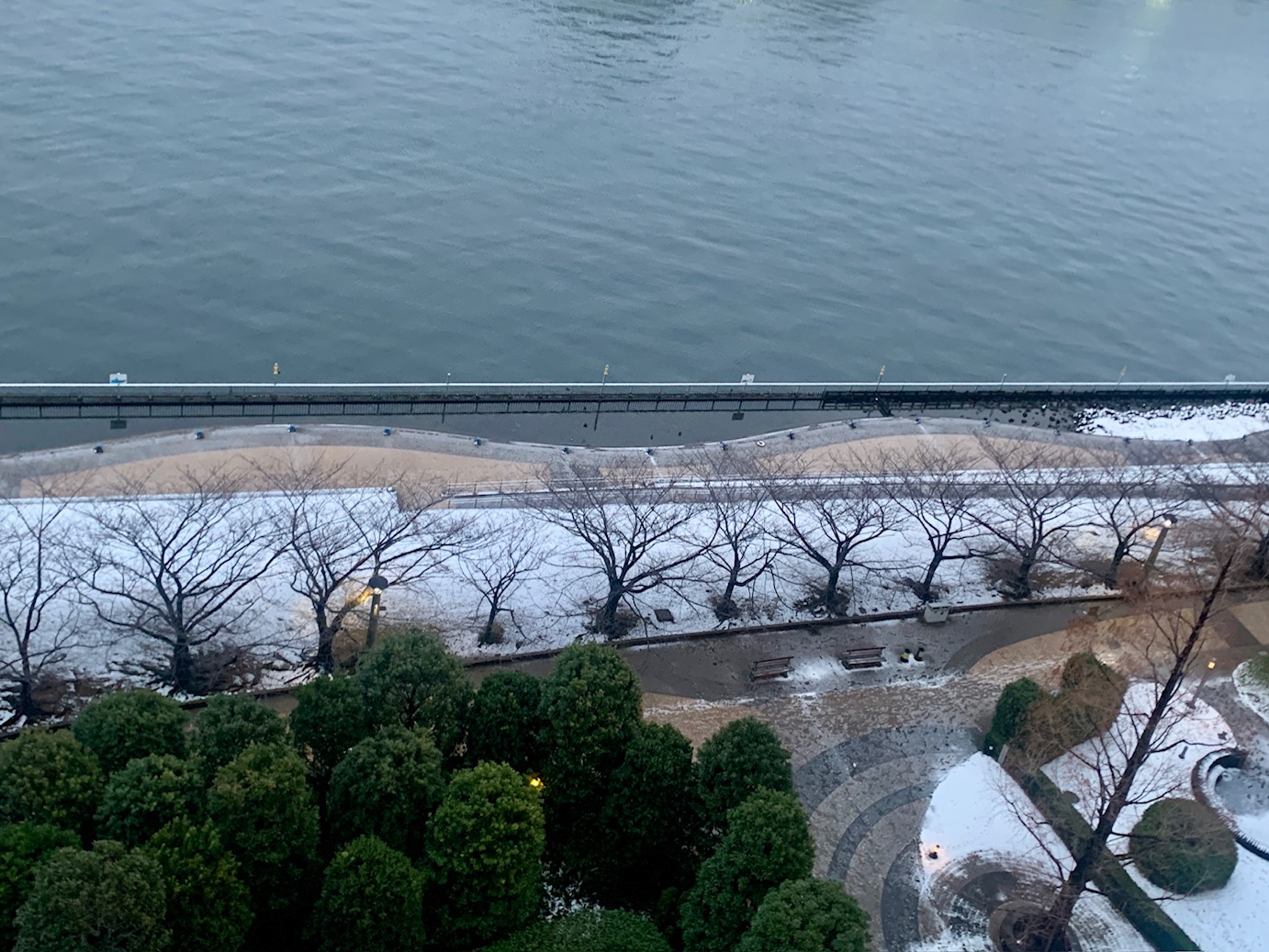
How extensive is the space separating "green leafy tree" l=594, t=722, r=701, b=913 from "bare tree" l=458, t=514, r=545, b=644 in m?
8.52

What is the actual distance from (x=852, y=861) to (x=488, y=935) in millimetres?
9212

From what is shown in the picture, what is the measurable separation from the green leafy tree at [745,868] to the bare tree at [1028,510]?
16.3m

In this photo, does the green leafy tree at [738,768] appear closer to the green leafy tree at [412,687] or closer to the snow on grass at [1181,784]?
the green leafy tree at [412,687]

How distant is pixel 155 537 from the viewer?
32.1 m

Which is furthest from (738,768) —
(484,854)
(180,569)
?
(180,569)

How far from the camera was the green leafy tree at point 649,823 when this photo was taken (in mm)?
26344

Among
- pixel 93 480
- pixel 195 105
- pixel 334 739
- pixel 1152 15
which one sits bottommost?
pixel 334 739

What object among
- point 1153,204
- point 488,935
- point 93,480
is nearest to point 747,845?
point 488,935

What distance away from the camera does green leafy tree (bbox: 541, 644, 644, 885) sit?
26672 mm

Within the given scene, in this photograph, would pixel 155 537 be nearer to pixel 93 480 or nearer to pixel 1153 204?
pixel 93 480

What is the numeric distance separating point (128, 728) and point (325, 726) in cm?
409

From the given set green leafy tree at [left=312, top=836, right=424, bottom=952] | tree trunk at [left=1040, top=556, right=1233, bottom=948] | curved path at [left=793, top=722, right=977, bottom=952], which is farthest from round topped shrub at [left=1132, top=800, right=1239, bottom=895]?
green leafy tree at [left=312, top=836, right=424, bottom=952]

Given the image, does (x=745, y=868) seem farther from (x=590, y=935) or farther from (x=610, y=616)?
(x=610, y=616)

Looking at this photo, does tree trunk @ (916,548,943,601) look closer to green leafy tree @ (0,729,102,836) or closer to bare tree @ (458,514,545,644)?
bare tree @ (458,514,545,644)
